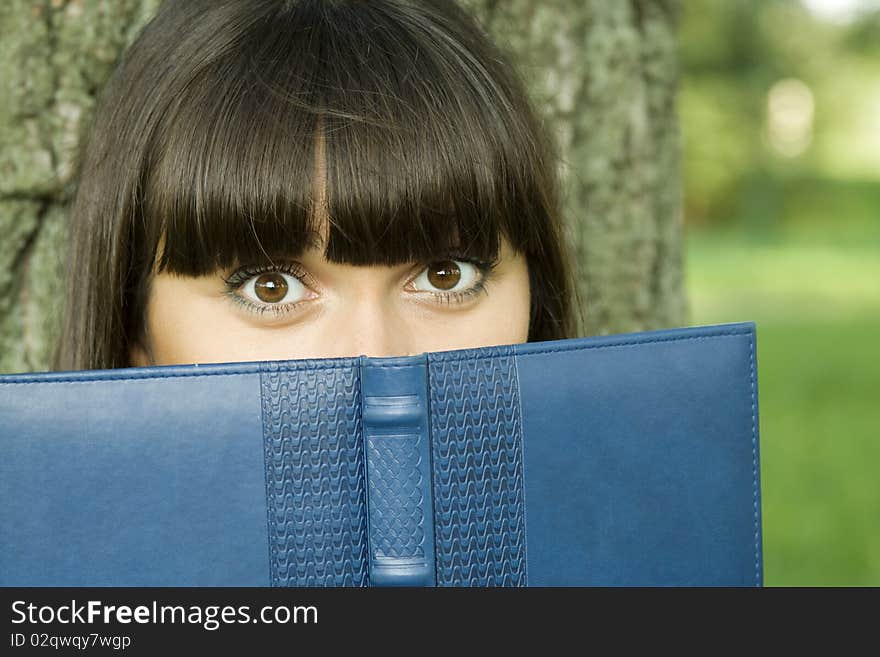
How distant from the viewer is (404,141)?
1.14 m

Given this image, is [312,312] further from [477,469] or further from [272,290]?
[477,469]

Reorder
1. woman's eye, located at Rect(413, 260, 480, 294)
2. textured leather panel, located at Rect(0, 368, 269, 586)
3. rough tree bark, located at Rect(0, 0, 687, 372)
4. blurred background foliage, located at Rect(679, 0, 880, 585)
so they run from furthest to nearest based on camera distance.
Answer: blurred background foliage, located at Rect(679, 0, 880, 585) → rough tree bark, located at Rect(0, 0, 687, 372) → woman's eye, located at Rect(413, 260, 480, 294) → textured leather panel, located at Rect(0, 368, 269, 586)

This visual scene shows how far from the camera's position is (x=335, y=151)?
1.11 m

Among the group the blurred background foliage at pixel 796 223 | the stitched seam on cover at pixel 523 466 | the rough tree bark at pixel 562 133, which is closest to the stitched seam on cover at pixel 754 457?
the stitched seam on cover at pixel 523 466

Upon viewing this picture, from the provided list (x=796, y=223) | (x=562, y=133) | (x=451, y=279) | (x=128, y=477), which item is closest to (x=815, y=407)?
(x=562, y=133)

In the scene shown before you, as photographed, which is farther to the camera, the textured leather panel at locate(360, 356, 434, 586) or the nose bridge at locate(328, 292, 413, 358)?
the nose bridge at locate(328, 292, 413, 358)

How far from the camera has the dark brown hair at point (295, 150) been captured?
1.11 m

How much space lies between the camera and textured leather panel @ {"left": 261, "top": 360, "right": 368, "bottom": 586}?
96 centimetres

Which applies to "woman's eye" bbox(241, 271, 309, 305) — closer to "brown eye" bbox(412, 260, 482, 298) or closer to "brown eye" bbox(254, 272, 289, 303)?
"brown eye" bbox(254, 272, 289, 303)

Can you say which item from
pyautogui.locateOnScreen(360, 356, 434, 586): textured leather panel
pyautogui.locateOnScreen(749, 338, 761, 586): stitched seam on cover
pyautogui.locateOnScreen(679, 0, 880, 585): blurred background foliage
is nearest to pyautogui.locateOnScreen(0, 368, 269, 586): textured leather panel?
pyautogui.locateOnScreen(360, 356, 434, 586): textured leather panel

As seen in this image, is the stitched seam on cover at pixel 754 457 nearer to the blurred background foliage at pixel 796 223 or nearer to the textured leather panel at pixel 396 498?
the textured leather panel at pixel 396 498

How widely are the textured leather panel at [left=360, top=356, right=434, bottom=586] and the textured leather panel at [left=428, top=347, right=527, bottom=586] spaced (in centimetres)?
2

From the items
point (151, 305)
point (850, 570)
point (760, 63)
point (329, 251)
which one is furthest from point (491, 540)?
point (760, 63)
